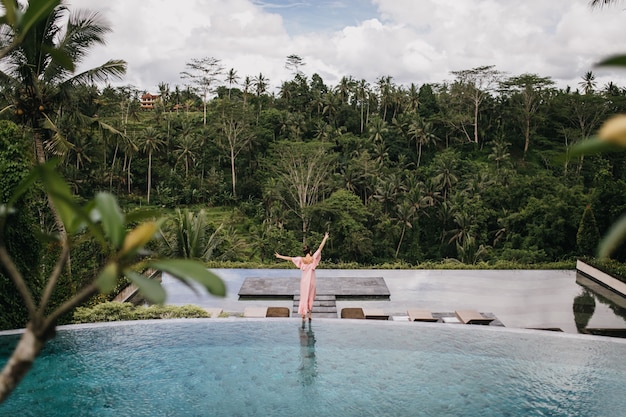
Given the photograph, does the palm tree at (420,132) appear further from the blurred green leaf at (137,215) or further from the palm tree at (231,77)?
the blurred green leaf at (137,215)

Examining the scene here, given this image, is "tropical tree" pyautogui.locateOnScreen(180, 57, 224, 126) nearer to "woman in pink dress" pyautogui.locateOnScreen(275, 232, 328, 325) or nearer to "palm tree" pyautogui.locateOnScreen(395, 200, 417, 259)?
"palm tree" pyautogui.locateOnScreen(395, 200, 417, 259)

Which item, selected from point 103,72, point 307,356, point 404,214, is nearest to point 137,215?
point 307,356

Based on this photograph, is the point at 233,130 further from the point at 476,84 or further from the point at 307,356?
the point at 307,356

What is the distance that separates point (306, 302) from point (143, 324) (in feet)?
7.34

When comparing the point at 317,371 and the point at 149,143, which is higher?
the point at 149,143

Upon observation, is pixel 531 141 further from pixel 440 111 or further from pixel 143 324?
pixel 143 324

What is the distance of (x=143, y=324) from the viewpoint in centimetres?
777

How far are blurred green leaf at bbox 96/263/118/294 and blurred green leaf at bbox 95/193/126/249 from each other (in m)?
0.05

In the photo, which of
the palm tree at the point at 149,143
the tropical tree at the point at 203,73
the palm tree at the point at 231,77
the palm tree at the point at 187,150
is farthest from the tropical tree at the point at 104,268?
the palm tree at the point at 231,77

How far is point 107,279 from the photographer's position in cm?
100

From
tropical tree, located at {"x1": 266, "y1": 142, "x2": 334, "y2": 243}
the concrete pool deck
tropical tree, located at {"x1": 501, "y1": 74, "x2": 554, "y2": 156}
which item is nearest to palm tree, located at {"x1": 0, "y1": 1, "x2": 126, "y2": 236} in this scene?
the concrete pool deck

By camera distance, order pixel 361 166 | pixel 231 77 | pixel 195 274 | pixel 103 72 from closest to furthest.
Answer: pixel 195 274, pixel 103 72, pixel 361 166, pixel 231 77

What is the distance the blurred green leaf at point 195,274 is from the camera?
38.7 inches

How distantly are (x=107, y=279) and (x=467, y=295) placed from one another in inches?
395
